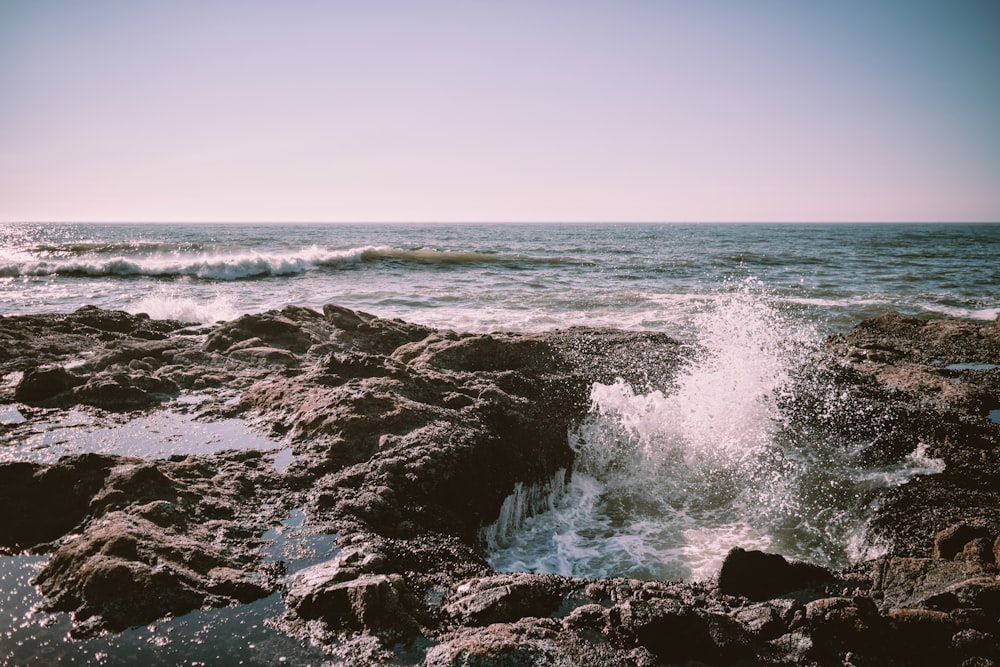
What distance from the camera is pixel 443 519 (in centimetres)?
448

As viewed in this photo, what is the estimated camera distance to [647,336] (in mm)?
9938

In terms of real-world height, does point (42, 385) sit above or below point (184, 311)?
below

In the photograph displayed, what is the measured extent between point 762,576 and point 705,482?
2144 mm

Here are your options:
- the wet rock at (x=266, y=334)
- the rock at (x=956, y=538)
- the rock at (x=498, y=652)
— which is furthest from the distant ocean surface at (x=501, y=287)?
the rock at (x=498, y=652)

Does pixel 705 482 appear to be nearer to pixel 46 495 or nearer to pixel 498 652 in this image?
pixel 498 652

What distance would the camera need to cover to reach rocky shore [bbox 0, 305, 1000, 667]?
3.04 meters

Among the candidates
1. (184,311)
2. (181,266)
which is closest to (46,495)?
(184,311)

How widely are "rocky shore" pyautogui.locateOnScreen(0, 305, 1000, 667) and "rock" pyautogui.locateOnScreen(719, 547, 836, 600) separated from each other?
13 mm

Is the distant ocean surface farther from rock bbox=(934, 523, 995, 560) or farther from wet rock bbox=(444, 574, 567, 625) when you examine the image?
wet rock bbox=(444, 574, 567, 625)

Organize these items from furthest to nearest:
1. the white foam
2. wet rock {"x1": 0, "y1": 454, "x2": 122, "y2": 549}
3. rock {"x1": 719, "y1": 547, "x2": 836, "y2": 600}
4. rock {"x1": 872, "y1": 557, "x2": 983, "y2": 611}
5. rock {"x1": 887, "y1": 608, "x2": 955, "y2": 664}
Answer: the white foam
wet rock {"x1": 0, "y1": 454, "x2": 122, "y2": 549}
rock {"x1": 719, "y1": 547, "x2": 836, "y2": 600}
rock {"x1": 872, "y1": 557, "x2": 983, "y2": 611}
rock {"x1": 887, "y1": 608, "x2": 955, "y2": 664}

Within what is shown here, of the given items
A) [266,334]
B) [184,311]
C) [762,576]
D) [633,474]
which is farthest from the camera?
[184,311]

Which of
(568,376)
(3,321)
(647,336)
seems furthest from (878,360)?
(3,321)

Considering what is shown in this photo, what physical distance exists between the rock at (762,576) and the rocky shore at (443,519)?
0.04 feet

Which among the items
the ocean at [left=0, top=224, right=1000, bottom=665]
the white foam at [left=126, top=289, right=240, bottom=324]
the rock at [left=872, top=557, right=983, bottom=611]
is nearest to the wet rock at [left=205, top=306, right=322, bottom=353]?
the ocean at [left=0, top=224, right=1000, bottom=665]
